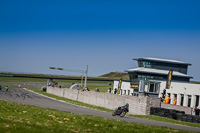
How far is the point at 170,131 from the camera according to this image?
1739cm

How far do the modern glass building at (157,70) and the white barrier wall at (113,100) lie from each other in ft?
60.1

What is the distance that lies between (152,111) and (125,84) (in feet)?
143

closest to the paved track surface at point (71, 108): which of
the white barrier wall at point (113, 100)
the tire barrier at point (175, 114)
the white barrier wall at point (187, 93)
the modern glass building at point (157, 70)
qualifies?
the tire barrier at point (175, 114)

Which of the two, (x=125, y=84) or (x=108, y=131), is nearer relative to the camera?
(x=108, y=131)

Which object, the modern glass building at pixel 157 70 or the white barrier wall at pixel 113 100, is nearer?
the white barrier wall at pixel 113 100

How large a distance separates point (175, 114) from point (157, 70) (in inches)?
2152

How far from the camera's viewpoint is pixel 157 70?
85.1m

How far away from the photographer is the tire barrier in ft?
95.8

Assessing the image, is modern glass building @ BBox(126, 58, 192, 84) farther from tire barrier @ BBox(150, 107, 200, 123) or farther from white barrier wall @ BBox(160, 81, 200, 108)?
tire barrier @ BBox(150, 107, 200, 123)

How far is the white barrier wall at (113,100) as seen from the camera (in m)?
36.5

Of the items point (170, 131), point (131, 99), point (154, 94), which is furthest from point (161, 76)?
point (170, 131)

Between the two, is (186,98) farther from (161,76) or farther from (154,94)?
(161,76)

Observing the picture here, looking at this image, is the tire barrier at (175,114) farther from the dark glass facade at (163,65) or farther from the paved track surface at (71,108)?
the dark glass facade at (163,65)

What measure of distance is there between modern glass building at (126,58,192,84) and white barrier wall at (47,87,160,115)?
18317 millimetres
